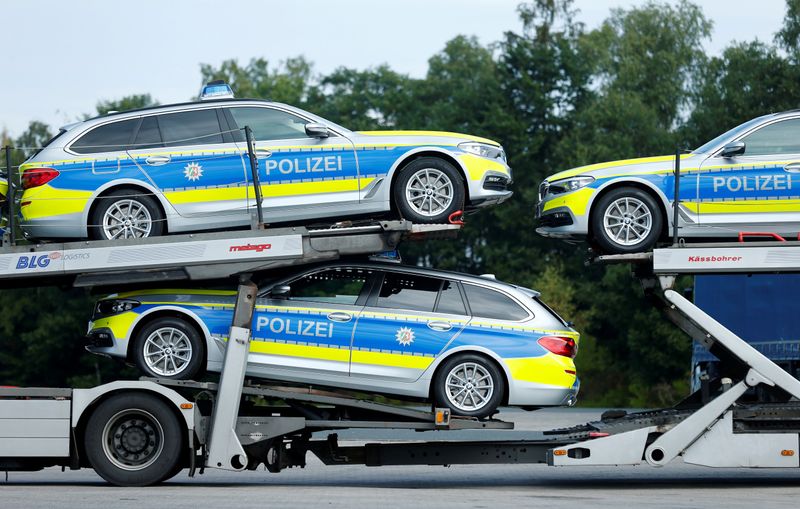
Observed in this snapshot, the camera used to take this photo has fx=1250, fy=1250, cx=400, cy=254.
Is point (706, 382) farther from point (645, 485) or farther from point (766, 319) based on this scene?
point (766, 319)

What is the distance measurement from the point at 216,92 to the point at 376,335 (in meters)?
2.99

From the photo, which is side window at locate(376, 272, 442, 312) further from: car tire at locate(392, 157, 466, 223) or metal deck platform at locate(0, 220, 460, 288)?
car tire at locate(392, 157, 466, 223)

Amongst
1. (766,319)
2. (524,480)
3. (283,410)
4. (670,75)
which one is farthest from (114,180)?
(670,75)

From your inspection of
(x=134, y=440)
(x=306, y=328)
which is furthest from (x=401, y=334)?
(x=134, y=440)

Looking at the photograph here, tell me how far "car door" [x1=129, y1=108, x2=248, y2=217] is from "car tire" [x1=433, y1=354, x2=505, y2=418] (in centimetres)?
248

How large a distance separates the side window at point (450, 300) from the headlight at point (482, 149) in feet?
4.40

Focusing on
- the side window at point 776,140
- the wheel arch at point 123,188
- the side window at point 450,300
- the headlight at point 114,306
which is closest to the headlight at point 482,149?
the side window at point 450,300

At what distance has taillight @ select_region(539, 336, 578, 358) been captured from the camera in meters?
11.9

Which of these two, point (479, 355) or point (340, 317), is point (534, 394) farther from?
point (340, 317)

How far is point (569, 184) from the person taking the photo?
493 inches

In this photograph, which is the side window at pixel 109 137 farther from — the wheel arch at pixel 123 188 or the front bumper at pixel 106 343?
the front bumper at pixel 106 343

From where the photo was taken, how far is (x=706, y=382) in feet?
39.9

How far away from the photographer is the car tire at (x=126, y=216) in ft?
39.3

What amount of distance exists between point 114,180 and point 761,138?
625 centimetres
